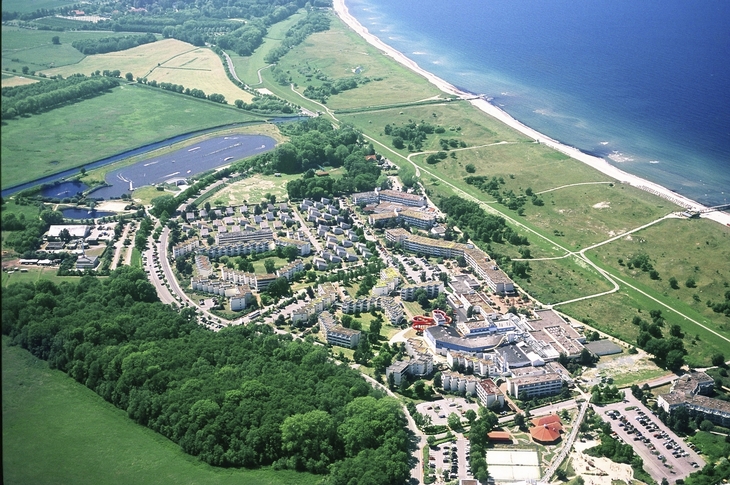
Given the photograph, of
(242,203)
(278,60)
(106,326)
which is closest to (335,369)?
(106,326)

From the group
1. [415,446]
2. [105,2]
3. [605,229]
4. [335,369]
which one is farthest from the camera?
[105,2]

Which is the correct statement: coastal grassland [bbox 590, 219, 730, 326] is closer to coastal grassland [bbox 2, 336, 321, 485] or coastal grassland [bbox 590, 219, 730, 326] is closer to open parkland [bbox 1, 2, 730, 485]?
open parkland [bbox 1, 2, 730, 485]

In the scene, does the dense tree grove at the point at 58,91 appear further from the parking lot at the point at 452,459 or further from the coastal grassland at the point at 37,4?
the parking lot at the point at 452,459

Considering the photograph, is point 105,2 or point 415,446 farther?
point 105,2

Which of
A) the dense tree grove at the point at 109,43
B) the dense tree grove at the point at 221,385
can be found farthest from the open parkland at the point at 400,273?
the dense tree grove at the point at 109,43

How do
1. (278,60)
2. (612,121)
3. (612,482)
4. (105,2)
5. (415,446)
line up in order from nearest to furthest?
(612,482), (415,446), (612,121), (278,60), (105,2)

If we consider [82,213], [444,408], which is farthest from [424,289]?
[82,213]

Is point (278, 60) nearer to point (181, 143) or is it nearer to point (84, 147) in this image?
point (181, 143)
